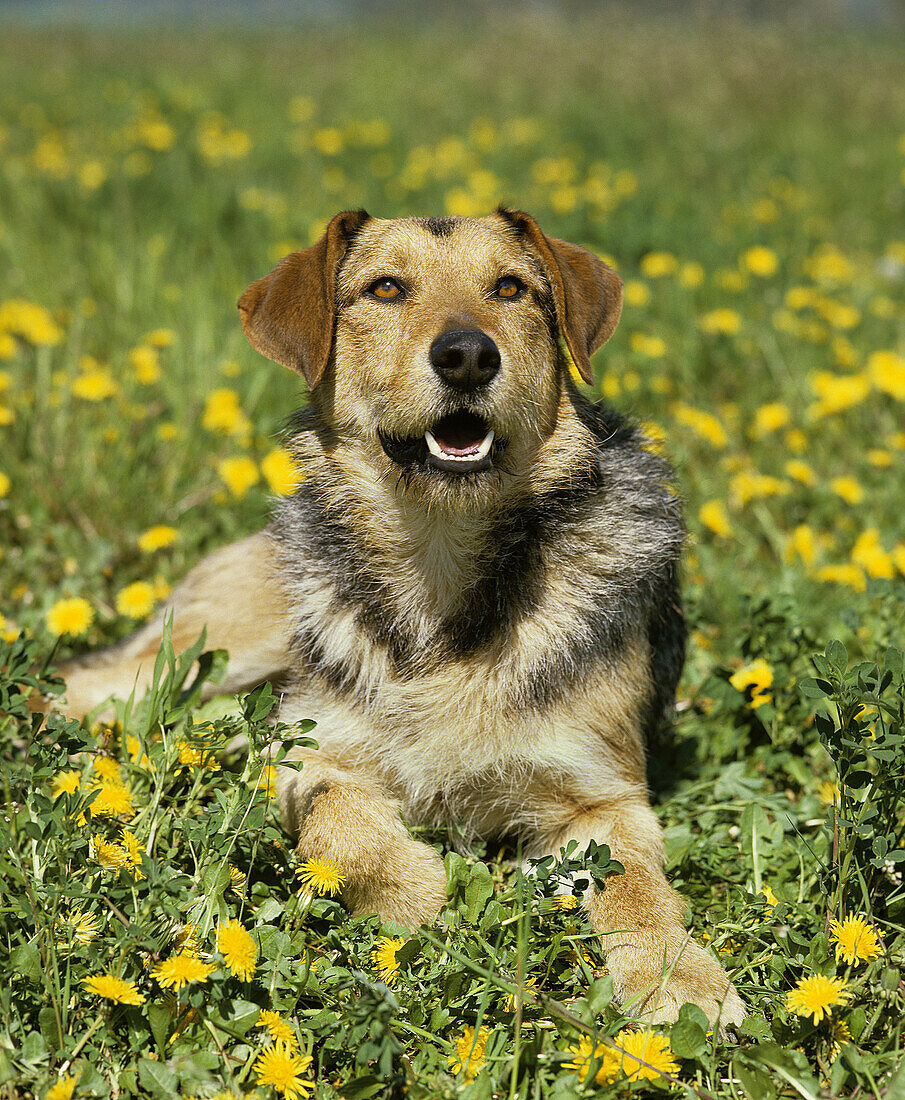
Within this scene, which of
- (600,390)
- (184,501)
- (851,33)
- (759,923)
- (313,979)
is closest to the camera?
(313,979)

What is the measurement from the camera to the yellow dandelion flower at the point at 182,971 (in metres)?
2.04

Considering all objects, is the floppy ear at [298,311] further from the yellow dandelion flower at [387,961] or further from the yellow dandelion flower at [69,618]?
the yellow dandelion flower at [387,961]

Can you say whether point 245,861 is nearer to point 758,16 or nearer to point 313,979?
point 313,979

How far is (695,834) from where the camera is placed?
10.2 feet

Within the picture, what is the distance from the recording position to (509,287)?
322 centimetres

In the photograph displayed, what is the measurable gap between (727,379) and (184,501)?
129 inches

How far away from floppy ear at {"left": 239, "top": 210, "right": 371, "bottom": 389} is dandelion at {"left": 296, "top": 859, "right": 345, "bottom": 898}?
1.44 m

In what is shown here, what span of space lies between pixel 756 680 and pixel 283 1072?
1930mm

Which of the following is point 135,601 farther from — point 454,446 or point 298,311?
point 454,446

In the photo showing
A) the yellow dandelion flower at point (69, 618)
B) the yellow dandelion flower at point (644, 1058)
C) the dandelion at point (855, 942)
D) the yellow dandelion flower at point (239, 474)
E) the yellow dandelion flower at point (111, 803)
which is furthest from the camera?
the yellow dandelion flower at point (239, 474)

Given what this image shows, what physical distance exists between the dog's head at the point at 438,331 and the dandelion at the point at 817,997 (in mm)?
1530

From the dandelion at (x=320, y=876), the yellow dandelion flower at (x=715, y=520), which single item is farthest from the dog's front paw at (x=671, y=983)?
the yellow dandelion flower at (x=715, y=520)

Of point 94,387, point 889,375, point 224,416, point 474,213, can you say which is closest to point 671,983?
point 224,416

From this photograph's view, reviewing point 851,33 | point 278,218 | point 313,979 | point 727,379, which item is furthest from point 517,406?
point 851,33
